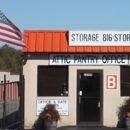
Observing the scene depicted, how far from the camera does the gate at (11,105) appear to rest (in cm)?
1155

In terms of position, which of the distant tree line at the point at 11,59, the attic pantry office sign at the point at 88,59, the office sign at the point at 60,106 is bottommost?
the office sign at the point at 60,106

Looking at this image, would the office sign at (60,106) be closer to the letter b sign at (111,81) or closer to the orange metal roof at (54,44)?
the letter b sign at (111,81)

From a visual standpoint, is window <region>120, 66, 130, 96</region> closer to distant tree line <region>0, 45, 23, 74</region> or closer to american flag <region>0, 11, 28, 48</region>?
american flag <region>0, 11, 28, 48</region>

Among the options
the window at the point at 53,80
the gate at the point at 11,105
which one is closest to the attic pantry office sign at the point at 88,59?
the window at the point at 53,80

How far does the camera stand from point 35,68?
15.9 m

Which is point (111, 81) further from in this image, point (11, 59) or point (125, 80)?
point (11, 59)

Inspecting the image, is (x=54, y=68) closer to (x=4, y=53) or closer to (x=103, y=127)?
(x=103, y=127)

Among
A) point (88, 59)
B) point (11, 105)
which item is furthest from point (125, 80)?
point (11, 105)

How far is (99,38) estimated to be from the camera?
52.3 ft

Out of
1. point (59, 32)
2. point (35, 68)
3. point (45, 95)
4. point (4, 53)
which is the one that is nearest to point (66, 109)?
point (45, 95)

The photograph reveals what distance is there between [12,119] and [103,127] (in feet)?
13.0

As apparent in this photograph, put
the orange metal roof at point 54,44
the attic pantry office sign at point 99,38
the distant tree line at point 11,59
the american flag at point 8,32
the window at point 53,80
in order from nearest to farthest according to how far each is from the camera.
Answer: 1. the american flag at point 8,32
2. the orange metal roof at point 54,44
3. the attic pantry office sign at point 99,38
4. the window at point 53,80
5. the distant tree line at point 11,59

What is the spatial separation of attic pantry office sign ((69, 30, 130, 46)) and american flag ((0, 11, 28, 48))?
269cm

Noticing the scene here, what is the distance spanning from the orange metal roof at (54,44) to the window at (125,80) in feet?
2.62
